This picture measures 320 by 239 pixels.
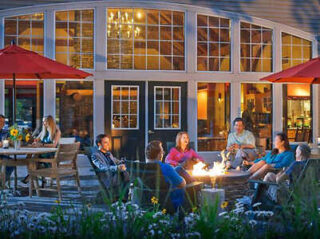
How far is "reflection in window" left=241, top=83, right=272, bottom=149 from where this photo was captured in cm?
1198

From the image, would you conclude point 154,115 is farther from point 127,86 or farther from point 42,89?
point 42,89

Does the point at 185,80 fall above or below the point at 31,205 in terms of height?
above

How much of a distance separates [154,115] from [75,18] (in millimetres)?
2720

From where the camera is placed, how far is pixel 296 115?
12312 millimetres

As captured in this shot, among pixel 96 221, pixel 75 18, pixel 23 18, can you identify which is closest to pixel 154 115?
pixel 75 18

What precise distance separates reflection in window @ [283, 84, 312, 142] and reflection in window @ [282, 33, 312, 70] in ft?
1.88

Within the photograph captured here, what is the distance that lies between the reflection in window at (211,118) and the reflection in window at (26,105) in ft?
11.6

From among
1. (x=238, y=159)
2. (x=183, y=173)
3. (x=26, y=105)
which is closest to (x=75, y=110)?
(x=26, y=105)

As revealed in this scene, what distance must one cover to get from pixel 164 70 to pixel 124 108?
1.24m

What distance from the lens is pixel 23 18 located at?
11109 mm

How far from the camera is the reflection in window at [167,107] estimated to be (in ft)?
37.8

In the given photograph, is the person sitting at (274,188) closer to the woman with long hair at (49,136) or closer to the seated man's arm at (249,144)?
the seated man's arm at (249,144)

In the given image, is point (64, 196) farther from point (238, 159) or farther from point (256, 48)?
point (256, 48)

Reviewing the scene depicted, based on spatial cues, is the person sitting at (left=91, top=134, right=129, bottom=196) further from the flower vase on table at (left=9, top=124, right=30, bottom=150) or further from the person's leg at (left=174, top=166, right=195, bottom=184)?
the flower vase on table at (left=9, top=124, right=30, bottom=150)
